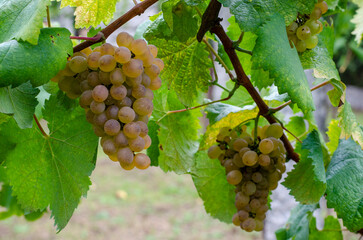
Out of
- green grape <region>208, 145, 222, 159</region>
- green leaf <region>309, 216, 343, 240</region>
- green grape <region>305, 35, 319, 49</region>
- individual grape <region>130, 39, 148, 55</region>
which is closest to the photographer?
individual grape <region>130, 39, 148, 55</region>

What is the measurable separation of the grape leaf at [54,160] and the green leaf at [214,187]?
278 millimetres

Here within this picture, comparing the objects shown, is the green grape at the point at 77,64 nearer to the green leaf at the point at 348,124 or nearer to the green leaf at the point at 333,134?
the green leaf at the point at 348,124

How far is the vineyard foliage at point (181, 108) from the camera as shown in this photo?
0.45 metres

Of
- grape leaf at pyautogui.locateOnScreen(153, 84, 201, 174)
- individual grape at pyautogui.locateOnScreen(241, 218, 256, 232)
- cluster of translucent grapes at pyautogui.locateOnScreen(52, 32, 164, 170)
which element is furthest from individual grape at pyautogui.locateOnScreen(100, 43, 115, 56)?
individual grape at pyautogui.locateOnScreen(241, 218, 256, 232)

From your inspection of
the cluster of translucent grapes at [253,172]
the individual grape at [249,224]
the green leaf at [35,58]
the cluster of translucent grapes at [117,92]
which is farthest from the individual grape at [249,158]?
the green leaf at [35,58]

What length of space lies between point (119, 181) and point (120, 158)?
3.68 metres

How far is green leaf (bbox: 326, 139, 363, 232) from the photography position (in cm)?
65

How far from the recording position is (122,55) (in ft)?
1.59

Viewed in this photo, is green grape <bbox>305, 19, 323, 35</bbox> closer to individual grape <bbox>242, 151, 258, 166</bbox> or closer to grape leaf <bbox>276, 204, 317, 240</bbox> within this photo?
individual grape <bbox>242, 151, 258, 166</bbox>

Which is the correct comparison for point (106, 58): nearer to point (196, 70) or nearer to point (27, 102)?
point (27, 102)

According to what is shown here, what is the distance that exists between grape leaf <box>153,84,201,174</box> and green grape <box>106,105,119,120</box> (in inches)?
10.2

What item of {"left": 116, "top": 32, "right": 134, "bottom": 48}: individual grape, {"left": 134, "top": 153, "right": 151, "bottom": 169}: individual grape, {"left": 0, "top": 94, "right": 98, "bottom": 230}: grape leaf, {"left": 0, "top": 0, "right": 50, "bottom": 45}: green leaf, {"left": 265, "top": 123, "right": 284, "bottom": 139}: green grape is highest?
{"left": 0, "top": 0, "right": 50, "bottom": 45}: green leaf

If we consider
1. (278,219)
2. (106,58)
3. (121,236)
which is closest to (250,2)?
(106,58)

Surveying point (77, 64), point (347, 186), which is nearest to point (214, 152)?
point (347, 186)
